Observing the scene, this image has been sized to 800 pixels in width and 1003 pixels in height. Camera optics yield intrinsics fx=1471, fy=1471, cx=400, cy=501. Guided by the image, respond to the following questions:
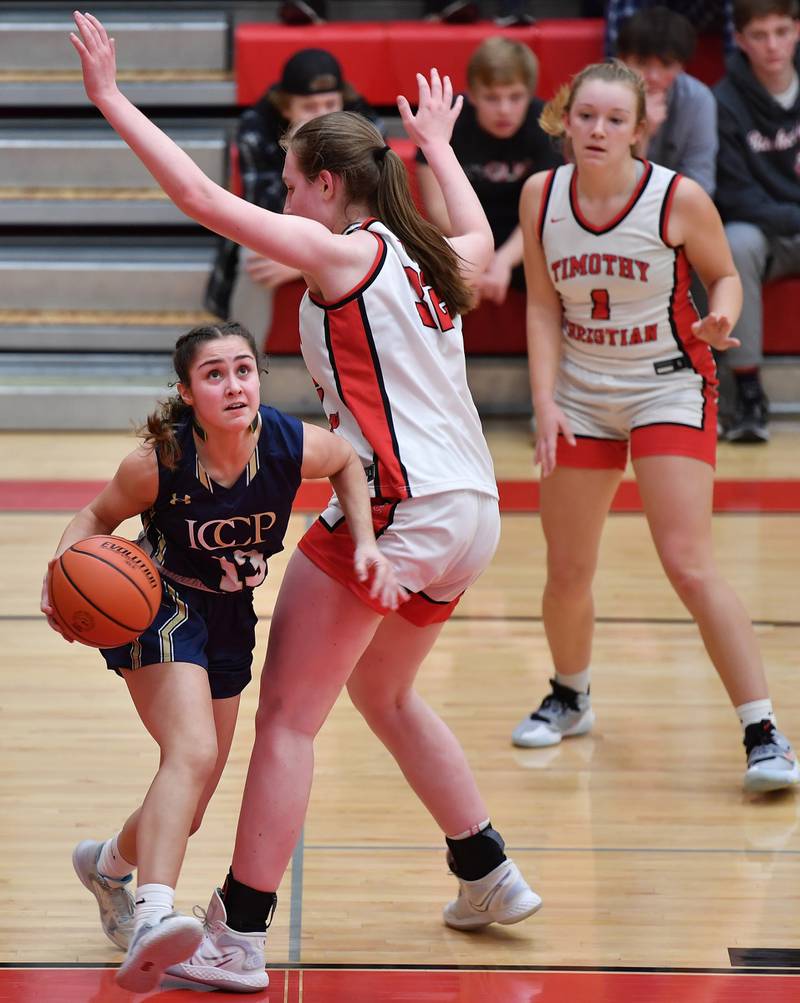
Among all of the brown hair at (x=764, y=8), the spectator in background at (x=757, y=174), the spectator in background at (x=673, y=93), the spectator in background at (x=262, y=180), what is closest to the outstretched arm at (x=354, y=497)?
the spectator in background at (x=673, y=93)

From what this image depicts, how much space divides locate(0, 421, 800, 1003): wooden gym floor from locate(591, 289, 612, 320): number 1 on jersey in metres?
1.18

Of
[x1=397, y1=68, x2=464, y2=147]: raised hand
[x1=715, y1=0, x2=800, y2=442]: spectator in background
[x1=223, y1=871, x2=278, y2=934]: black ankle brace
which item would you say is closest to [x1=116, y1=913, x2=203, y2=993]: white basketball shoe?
[x1=223, y1=871, x2=278, y2=934]: black ankle brace

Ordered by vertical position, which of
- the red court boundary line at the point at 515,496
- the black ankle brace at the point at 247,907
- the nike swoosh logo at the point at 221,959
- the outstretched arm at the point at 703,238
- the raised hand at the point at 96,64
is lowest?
the red court boundary line at the point at 515,496

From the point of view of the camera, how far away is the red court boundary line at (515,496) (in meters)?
6.13

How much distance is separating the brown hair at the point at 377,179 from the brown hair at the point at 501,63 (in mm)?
4403

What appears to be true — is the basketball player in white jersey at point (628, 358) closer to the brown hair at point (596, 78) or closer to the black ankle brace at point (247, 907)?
the brown hair at point (596, 78)

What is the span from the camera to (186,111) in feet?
29.0

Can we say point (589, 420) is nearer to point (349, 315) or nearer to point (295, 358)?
point (349, 315)

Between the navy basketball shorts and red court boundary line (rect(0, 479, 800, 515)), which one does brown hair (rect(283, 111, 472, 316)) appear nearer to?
the navy basketball shorts

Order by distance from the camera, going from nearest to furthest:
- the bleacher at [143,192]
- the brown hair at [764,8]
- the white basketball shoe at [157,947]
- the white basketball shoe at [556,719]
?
the white basketball shoe at [157,947], the white basketball shoe at [556,719], the brown hair at [764,8], the bleacher at [143,192]

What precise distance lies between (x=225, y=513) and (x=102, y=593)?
28 cm

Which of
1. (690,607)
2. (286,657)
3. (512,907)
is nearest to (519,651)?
(690,607)

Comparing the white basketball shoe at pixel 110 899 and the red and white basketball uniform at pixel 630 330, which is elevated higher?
the red and white basketball uniform at pixel 630 330

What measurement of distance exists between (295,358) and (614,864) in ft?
15.1
